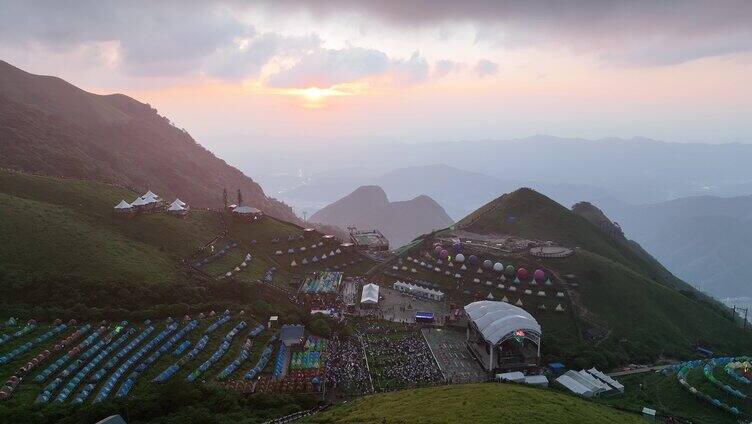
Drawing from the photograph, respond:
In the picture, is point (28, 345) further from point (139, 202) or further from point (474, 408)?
point (474, 408)

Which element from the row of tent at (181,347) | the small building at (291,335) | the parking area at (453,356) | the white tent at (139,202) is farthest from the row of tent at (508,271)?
the white tent at (139,202)

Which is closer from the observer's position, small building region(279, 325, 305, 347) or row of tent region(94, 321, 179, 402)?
row of tent region(94, 321, 179, 402)

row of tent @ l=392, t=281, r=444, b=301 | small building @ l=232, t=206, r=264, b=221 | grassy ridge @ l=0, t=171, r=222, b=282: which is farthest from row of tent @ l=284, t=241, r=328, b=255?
row of tent @ l=392, t=281, r=444, b=301

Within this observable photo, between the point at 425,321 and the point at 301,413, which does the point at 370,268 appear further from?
the point at 301,413

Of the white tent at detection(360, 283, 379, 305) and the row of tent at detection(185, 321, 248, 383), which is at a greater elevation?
the white tent at detection(360, 283, 379, 305)

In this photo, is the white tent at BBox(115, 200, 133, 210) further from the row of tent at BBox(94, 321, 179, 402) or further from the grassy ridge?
the row of tent at BBox(94, 321, 179, 402)

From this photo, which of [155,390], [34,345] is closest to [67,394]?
[155,390]

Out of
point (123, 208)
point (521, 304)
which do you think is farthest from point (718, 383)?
point (123, 208)
